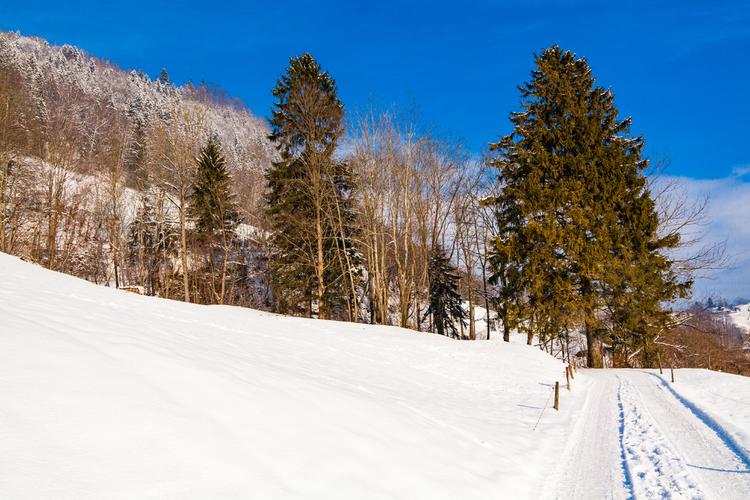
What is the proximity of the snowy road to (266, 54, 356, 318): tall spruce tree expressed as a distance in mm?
15657

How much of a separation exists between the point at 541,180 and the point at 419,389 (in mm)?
16836

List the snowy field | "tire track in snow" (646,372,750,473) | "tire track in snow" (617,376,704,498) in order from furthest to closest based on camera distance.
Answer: "tire track in snow" (646,372,750,473), "tire track in snow" (617,376,704,498), the snowy field

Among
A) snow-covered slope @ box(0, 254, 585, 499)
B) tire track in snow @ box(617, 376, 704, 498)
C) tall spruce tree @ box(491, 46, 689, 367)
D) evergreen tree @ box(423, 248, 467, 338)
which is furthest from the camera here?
evergreen tree @ box(423, 248, 467, 338)

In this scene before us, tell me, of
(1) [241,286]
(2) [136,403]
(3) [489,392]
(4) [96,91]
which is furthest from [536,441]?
(4) [96,91]

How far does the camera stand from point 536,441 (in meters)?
8.41

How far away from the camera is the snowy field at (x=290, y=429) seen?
3328 mm

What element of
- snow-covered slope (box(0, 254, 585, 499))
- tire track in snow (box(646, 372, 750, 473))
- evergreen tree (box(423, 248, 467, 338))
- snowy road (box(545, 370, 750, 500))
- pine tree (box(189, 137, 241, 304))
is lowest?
snowy road (box(545, 370, 750, 500))

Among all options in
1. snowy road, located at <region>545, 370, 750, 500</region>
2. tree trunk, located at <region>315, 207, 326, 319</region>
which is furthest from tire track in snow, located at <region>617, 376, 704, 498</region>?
tree trunk, located at <region>315, 207, 326, 319</region>

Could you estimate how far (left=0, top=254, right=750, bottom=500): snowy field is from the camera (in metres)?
3.33

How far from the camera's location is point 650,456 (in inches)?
274

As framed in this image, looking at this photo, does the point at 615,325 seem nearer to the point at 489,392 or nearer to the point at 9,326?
the point at 489,392


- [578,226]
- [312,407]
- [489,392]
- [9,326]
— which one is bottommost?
[489,392]

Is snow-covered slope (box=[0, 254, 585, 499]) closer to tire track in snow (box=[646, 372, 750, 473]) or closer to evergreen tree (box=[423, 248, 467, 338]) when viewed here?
tire track in snow (box=[646, 372, 750, 473])

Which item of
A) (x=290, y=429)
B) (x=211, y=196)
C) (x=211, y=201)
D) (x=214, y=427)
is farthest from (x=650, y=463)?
(x=211, y=201)
